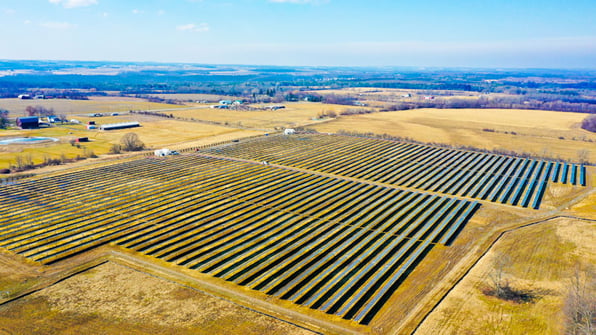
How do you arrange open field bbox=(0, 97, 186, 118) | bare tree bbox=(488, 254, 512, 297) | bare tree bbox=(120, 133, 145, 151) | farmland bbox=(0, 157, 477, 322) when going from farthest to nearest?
open field bbox=(0, 97, 186, 118) < bare tree bbox=(120, 133, 145, 151) < farmland bbox=(0, 157, 477, 322) < bare tree bbox=(488, 254, 512, 297)

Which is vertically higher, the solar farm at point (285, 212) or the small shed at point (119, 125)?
the small shed at point (119, 125)

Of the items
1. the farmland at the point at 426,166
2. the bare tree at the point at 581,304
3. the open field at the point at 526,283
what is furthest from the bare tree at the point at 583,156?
the bare tree at the point at 581,304

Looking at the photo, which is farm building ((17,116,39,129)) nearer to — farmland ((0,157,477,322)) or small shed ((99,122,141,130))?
small shed ((99,122,141,130))

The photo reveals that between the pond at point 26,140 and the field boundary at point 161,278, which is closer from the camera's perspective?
the field boundary at point 161,278

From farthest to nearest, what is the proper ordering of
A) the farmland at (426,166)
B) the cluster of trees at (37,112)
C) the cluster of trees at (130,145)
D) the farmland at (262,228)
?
the cluster of trees at (37,112)
the cluster of trees at (130,145)
the farmland at (426,166)
the farmland at (262,228)

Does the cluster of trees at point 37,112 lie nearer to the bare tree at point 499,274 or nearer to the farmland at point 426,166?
the farmland at point 426,166

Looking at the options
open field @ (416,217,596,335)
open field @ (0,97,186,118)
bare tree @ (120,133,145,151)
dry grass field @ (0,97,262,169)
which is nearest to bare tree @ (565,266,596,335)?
open field @ (416,217,596,335)

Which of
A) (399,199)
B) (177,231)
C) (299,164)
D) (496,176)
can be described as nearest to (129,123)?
(299,164)
